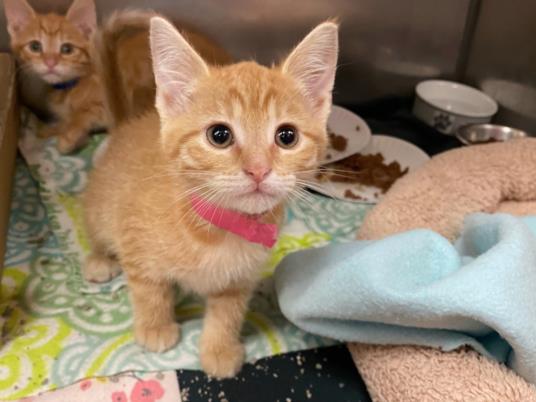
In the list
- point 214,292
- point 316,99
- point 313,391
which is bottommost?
point 313,391

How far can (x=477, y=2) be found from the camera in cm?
204

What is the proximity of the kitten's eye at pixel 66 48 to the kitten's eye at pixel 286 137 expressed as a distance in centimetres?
109

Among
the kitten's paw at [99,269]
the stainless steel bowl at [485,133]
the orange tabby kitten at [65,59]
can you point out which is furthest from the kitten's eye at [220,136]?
the stainless steel bowl at [485,133]

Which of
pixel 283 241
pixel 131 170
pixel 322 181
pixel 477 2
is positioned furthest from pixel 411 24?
pixel 131 170

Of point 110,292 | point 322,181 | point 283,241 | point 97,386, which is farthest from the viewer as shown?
point 322,181

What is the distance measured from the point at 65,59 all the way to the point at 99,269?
0.77 metres

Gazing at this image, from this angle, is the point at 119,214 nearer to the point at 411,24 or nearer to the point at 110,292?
the point at 110,292

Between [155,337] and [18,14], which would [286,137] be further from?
[18,14]

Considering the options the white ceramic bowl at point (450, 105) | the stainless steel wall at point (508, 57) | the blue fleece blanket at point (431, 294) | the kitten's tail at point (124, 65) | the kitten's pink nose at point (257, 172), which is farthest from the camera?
the white ceramic bowl at point (450, 105)

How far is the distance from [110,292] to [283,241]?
48 centimetres

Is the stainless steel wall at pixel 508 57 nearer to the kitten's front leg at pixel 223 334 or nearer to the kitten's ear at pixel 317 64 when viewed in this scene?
the kitten's ear at pixel 317 64

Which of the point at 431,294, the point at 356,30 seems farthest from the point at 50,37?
the point at 431,294

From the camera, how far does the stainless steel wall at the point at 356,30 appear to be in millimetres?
1879

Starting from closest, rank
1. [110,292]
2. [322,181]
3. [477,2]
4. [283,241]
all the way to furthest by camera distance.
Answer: [110,292]
[283,241]
[322,181]
[477,2]
